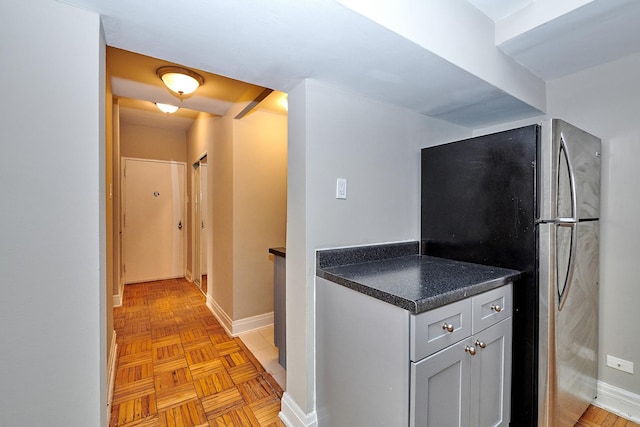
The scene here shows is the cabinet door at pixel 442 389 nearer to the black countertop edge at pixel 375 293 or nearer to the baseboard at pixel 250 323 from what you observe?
the black countertop edge at pixel 375 293

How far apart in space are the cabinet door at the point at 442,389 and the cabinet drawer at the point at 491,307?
0.43 feet

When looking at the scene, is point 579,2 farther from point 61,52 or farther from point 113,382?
point 113,382

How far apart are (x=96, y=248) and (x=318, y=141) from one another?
1.11m

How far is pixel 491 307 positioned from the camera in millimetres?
1371

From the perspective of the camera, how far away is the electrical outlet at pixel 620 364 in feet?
5.69

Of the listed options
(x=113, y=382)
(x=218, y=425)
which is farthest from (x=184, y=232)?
(x=218, y=425)

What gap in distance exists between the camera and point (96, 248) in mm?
1051

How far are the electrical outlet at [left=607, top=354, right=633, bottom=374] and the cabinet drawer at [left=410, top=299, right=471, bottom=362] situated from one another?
53.7 inches

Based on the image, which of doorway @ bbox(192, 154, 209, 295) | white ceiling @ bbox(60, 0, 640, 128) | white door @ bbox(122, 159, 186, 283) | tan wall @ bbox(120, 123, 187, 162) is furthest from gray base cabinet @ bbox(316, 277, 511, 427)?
tan wall @ bbox(120, 123, 187, 162)

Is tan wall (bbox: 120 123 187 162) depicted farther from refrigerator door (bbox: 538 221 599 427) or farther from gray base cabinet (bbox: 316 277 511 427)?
refrigerator door (bbox: 538 221 599 427)

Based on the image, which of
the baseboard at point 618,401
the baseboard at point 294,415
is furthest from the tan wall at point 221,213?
the baseboard at point 618,401

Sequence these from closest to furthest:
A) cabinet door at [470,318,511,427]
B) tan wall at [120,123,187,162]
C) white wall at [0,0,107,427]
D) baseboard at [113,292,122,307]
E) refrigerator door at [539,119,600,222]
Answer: white wall at [0,0,107,427], cabinet door at [470,318,511,427], refrigerator door at [539,119,600,222], baseboard at [113,292,122,307], tan wall at [120,123,187,162]

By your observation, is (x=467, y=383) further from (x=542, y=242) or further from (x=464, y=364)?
(x=542, y=242)

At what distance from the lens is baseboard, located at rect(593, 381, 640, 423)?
1694mm
